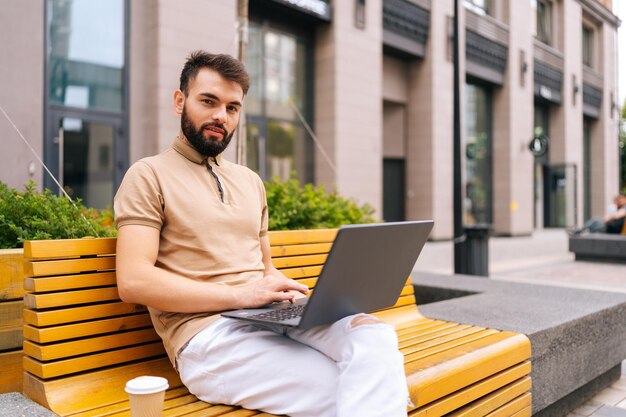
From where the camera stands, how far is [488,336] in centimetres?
324

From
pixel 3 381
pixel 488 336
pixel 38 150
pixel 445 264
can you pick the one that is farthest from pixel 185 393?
pixel 445 264

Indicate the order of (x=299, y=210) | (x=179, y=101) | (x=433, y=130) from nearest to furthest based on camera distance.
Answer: (x=179, y=101)
(x=299, y=210)
(x=433, y=130)

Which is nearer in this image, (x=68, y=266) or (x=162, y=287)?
(x=162, y=287)

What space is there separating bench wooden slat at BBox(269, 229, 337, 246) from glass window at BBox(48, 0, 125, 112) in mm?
7822

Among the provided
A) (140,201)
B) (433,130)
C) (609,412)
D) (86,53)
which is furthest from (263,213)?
(433,130)

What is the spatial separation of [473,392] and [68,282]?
73.1 inches

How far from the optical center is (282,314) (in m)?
2.16

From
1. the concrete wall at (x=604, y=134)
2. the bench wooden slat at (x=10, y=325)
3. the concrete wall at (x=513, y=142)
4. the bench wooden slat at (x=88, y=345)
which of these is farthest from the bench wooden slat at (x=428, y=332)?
the concrete wall at (x=604, y=134)

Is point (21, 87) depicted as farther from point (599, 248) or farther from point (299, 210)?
point (599, 248)

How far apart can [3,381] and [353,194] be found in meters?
12.6

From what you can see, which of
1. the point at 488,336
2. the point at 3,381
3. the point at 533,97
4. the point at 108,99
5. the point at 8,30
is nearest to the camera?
the point at 3,381

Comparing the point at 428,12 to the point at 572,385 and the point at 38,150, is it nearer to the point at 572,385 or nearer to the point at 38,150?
the point at 38,150

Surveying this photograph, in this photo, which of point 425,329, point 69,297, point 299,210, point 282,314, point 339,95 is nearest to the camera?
point 282,314

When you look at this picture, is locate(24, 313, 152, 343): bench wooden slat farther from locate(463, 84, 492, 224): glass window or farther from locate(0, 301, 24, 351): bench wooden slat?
locate(463, 84, 492, 224): glass window
